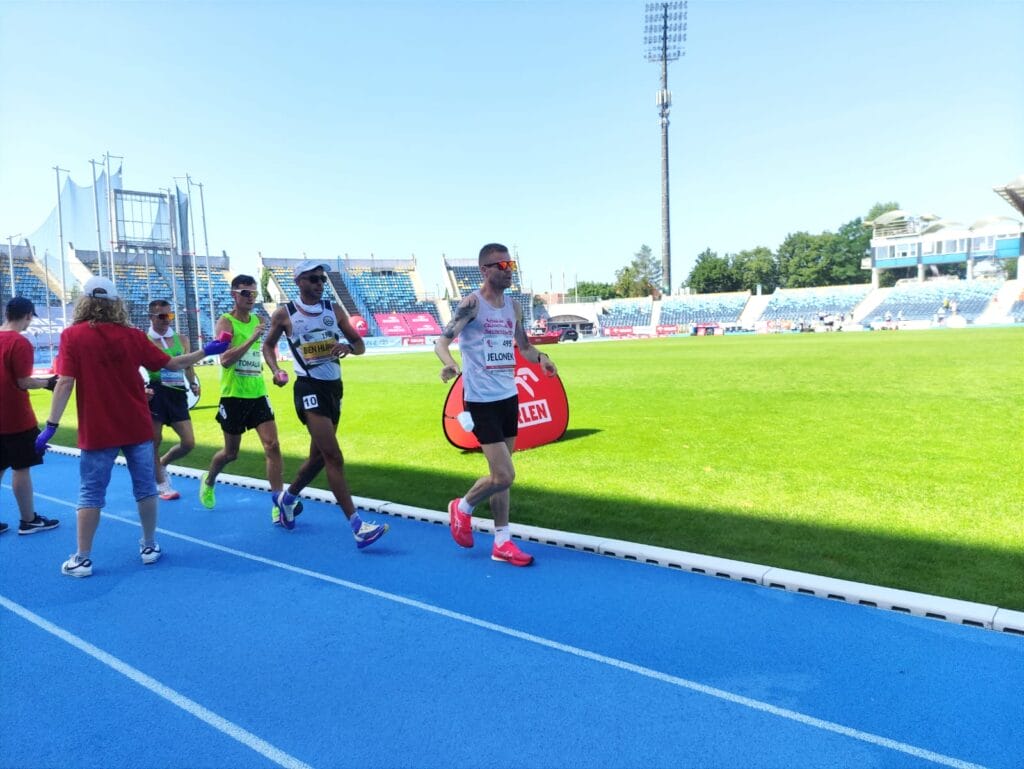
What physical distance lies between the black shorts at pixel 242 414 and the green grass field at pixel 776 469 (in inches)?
53.9

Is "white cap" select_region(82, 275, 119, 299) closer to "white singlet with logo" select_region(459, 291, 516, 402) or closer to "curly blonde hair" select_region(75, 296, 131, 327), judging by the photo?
"curly blonde hair" select_region(75, 296, 131, 327)

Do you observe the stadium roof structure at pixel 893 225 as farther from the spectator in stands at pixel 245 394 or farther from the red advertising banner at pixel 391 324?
the spectator in stands at pixel 245 394

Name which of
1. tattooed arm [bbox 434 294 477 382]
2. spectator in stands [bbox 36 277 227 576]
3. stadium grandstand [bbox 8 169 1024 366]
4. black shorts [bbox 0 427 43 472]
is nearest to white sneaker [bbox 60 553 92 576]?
spectator in stands [bbox 36 277 227 576]

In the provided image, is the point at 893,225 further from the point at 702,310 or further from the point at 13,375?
the point at 13,375

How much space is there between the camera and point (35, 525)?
606cm

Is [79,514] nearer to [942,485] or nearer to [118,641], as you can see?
[118,641]

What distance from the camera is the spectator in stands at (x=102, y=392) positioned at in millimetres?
4598

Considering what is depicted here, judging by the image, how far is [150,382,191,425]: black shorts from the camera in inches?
277

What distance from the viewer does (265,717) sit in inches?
116

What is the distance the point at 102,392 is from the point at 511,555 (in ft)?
9.81

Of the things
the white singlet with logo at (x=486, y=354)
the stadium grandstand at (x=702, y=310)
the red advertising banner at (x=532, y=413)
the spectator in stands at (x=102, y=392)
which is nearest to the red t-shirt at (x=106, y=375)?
the spectator in stands at (x=102, y=392)

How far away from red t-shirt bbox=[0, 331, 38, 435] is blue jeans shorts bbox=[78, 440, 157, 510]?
57.3 inches

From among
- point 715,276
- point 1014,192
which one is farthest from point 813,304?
point 715,276

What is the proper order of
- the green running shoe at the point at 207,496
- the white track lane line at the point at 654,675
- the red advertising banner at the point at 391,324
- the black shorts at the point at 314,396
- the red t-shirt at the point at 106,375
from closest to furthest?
the white track lane line at the point at 654,675 → the red t-shirt at the point at 106,375 → the black shorts at the point at 314,396 → the green running shoe at the point at 207,496 → the red advertising banner at the point at 391,324
